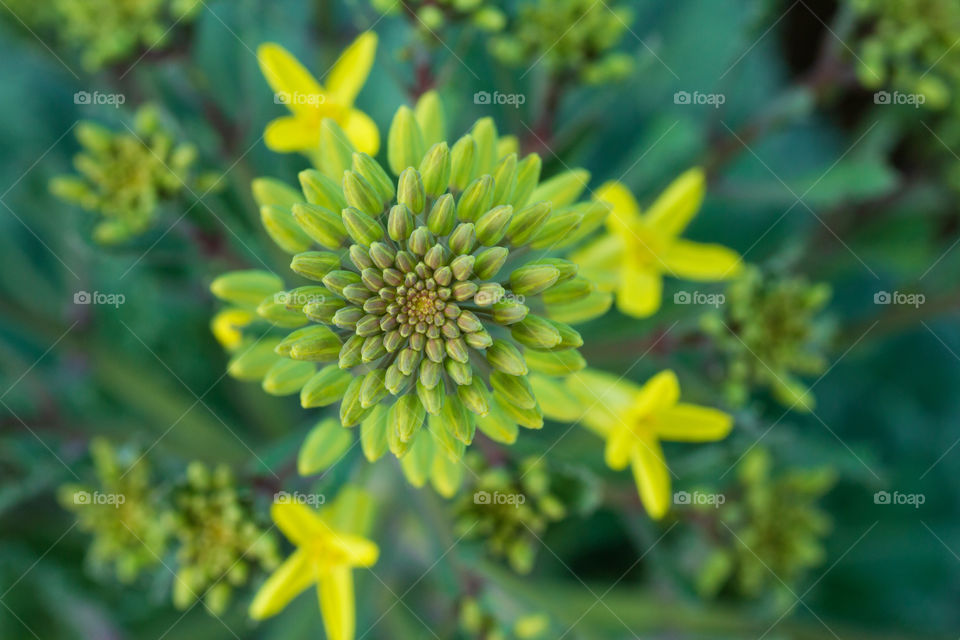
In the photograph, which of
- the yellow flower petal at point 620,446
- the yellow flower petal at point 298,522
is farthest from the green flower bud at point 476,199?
the yellow flower petal at point 298,522

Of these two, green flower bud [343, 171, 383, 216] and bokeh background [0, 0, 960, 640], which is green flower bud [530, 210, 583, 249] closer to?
green flower bud [343, 171, 383, 216]

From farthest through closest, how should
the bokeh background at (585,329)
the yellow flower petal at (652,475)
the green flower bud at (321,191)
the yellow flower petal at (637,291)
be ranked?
the bokeh background at (585,329)
the yellow flower petal at (637,291)
the yellow flower petal at (652,475)
the green flower bud at (321,191)

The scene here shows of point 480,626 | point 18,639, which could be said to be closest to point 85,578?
point 18,639

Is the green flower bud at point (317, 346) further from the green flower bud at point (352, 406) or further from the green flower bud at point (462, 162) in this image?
the green flower bud at point (462, 162)

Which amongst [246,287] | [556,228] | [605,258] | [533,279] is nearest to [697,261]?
[605,258]

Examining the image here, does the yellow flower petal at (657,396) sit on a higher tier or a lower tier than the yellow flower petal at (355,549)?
higher

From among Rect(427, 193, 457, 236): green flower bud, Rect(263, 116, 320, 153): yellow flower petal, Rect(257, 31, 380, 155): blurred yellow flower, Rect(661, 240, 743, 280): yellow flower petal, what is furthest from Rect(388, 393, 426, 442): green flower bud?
Rect(661, 240, 743, 280): yellow flower petal

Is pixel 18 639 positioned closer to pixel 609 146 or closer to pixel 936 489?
pixel 609 146

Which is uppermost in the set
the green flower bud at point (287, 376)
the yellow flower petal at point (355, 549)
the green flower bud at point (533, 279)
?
the green flower bud at point (533, 279)
